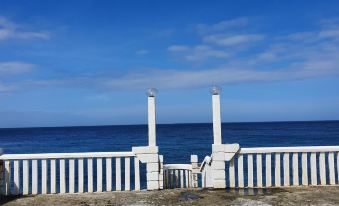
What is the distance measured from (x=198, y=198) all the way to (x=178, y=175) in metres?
4.68

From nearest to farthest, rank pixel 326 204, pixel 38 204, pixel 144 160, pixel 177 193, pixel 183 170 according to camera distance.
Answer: pixel 326 204 → pixel 38 204 → pixel 177 193 → pixel 144 160 → pixel 183 170

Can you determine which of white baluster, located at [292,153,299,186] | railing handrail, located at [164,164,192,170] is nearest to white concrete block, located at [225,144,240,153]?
white baluster, located at [292,153,299,186]

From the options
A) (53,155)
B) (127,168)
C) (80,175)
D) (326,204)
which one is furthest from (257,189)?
(53,155)

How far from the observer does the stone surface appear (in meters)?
6.45

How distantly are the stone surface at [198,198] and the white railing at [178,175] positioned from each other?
144 inches

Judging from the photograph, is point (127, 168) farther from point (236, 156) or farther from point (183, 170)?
point (183, 170)

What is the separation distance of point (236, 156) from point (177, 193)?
1.62 meters

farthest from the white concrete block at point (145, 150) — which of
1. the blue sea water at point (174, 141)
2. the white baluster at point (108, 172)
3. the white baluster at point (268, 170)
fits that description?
the blue sea water at point (174, 141)

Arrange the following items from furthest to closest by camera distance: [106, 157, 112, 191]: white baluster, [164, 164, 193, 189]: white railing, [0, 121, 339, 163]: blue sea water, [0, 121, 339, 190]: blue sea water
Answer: [0, 121, 339, 163]: blue sea water, [0, 121, 339, 190]: blue sea water, [164, 164, 193, 189]: white railing, [106, 157, 112, 191]: white baluster

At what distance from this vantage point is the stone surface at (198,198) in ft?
21.2

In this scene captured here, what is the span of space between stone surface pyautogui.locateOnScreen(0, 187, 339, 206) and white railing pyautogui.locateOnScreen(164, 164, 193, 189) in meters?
3.66

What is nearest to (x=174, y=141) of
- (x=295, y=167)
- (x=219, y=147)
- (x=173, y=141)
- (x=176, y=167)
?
Result: (x=173, y=141)

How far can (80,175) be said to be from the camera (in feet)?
25.1

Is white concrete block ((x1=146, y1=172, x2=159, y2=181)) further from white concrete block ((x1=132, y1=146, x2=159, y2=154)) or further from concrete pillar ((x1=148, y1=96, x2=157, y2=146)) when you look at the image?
concrete pillar ((x1=148, y1=96, x2=157, y2=146))
